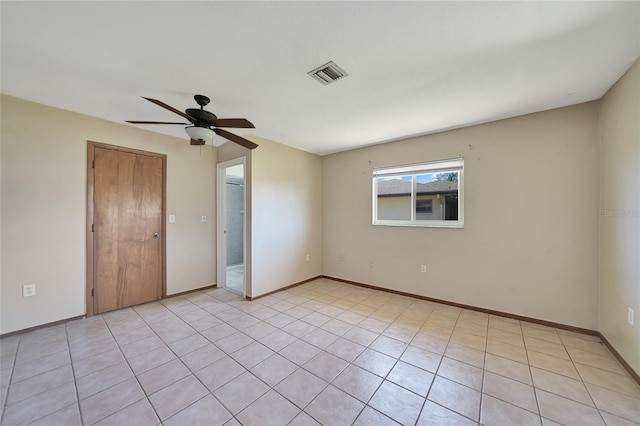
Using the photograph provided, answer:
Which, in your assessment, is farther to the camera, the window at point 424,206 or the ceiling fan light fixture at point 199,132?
the window at point 424,206

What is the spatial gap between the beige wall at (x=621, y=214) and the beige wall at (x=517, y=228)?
15 cm

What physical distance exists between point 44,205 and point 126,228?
2.56 feet

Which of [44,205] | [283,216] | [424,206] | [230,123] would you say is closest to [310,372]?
[230,123]

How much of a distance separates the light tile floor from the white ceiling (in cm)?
240

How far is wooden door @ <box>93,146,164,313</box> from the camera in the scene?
2996 millimetres

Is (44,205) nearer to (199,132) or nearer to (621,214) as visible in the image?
(199,132)

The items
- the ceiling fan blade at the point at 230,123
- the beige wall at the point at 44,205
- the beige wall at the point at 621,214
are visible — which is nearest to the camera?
the beige wall at the point at 621,214

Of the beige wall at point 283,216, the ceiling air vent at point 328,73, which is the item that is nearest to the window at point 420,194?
the beige wall at point 283,216

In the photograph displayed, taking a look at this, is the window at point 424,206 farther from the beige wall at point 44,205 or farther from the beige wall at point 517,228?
the beige wall at point 44,205

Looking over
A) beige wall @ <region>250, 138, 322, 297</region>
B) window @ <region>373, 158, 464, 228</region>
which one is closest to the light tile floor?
beige wall @ <region>250, 138, 322, 297</region>

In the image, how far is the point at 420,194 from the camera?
365 centimetres

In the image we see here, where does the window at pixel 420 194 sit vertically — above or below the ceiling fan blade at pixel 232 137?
below

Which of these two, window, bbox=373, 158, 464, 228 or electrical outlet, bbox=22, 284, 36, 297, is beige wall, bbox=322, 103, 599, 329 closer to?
window, bbox=373, 158, 464, 228

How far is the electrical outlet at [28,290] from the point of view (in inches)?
98.6
